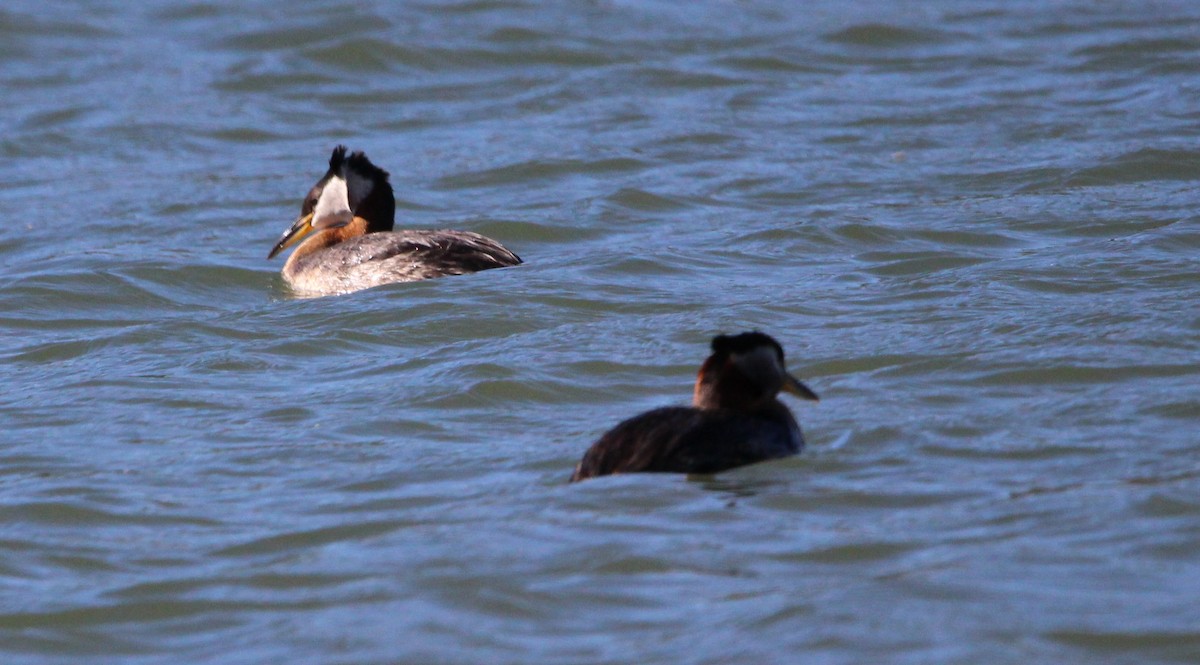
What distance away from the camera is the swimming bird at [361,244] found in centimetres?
1235

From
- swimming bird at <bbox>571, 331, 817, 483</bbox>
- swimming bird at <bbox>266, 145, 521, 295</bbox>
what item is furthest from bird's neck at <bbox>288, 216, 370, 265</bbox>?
swimming bird at <bbox>571, 331, 817, 483</bbox>

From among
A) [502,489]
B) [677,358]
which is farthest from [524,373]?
[502,489]

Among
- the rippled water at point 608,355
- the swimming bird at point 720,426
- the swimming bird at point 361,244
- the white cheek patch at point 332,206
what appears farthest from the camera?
the white cheek patch at point 332,206

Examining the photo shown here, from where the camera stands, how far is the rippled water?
635 centimetres

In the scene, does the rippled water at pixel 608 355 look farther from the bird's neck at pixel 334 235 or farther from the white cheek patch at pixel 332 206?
the white cheek patch at pixel 332 206

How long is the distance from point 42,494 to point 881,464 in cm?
357

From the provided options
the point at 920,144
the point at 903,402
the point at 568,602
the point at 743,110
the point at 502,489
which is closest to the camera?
the point at 568,602

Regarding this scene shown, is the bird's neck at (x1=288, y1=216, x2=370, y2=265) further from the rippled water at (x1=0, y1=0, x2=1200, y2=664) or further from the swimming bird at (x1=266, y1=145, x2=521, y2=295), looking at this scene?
the rippled water at (x1=0, y1=0, x2=1200, y2=664)

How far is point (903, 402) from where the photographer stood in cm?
867

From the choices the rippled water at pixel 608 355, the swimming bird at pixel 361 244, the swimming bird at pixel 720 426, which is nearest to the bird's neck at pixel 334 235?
the swimming bird at pixel 361 244

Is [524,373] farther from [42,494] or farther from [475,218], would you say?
[475,218]

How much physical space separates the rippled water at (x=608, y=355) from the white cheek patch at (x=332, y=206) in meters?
0.61

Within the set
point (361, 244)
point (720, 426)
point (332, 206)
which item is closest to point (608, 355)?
point (720, 426)

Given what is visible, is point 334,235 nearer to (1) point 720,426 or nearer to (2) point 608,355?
(2) point 608,355
